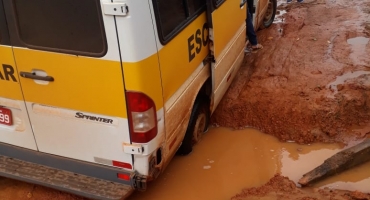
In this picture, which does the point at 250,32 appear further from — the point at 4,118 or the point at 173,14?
the point at 4,118

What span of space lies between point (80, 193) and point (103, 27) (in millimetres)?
1601

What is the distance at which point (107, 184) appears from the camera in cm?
382

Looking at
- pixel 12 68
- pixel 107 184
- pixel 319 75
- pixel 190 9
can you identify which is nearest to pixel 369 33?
pixel 319 75

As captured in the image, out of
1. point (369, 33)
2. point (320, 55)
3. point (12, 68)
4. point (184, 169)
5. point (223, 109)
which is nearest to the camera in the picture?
point (12, 68)

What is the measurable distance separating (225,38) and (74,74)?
225 centimetres

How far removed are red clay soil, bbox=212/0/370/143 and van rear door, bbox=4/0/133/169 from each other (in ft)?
7.58

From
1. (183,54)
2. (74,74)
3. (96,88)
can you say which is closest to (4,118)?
(74,74)

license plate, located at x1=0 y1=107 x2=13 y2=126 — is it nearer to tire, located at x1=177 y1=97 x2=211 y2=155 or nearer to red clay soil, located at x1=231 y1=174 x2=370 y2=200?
tire, located at x1=177 y1=97 x2=211 y2=155

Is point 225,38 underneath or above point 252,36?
above

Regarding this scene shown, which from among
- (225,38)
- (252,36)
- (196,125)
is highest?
(225,38)

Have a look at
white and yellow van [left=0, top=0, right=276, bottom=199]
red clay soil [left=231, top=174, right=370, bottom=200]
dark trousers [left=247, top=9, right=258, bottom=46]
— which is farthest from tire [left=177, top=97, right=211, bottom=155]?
dark trousers [left=247, top=9, right=258, bottom=46]

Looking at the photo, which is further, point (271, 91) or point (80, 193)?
point (271, 91)

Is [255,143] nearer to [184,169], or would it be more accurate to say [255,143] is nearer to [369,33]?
[184,169]

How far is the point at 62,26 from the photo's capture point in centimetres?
332
